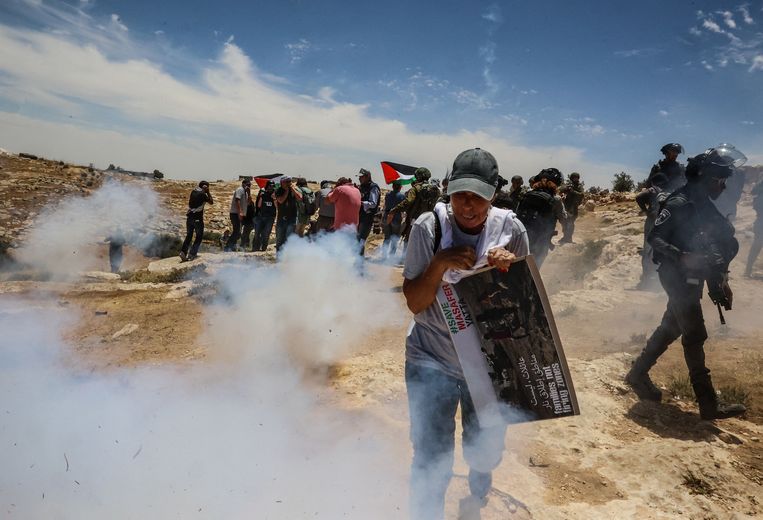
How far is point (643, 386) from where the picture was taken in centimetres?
368

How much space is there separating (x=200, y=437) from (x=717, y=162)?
13.4ft

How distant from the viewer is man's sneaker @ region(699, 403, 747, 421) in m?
3.18

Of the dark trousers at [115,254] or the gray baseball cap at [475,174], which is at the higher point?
the gray baseball cap at [475,174]

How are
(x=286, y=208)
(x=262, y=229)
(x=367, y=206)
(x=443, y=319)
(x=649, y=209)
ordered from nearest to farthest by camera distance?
(x=443, y=319), (x=649, y=209), (x=367, y=206), (x=286, y=208), (x=262, y=229)

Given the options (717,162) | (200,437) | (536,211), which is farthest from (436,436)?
(536,211)

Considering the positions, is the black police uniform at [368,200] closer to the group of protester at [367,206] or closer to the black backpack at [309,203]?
the group of protester at [367,206]

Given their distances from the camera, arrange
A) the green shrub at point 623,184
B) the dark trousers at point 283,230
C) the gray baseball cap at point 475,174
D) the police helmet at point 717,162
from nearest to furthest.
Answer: the gray baseball cap at point 475,174 → the police helmet at point 717,162 → the dark trousers at point 283,230 → the green shrub at point 623,184

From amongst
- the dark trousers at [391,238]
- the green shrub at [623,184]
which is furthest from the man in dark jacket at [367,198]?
the green shrub at [623,184]

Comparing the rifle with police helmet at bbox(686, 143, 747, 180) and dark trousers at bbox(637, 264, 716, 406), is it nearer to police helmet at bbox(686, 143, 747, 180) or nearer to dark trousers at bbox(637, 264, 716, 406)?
dark trousers at bbox(637, 264, 716, 406)

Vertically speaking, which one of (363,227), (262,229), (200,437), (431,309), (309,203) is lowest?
(200,437)

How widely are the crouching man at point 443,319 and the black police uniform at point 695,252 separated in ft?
6.29

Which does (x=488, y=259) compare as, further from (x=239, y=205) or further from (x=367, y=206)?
(x=239, y=205)

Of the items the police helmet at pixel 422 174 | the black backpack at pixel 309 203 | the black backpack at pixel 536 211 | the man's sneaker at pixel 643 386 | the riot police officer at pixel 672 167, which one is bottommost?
the man's sneaker at pixel 643 386

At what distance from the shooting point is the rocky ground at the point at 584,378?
250 centimetres
